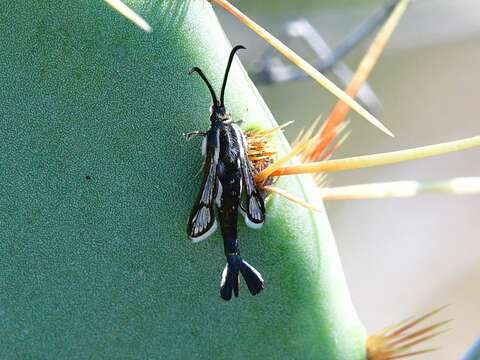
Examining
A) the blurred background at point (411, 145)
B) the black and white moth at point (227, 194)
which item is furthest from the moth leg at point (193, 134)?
the blurred background at point (411, 145)

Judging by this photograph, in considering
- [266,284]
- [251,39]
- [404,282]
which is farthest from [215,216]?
[404,282]

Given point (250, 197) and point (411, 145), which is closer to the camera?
point (250, 197)

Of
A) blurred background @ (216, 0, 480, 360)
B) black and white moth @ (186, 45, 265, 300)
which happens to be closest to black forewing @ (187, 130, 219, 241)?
black and white moth @ (186, 45, 265, 300)

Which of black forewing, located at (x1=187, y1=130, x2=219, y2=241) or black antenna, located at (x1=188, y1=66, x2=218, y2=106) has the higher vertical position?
black antenna, located at (x1=188, y1=66, x2=218, y2=106)

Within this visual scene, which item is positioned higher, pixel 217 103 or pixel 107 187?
pixel 217 103

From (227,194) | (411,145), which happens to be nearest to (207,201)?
(227,194)

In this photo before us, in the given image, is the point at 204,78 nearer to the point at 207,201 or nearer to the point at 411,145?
the point at 207,201

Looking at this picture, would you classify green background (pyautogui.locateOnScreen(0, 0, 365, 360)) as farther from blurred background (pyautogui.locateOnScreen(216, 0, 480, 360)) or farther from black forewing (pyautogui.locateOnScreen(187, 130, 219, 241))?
blurred background (pyautogui.locateOnScreen(216, 0, 480, 360))

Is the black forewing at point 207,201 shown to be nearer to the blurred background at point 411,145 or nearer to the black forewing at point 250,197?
the black forewing at point 250,197
